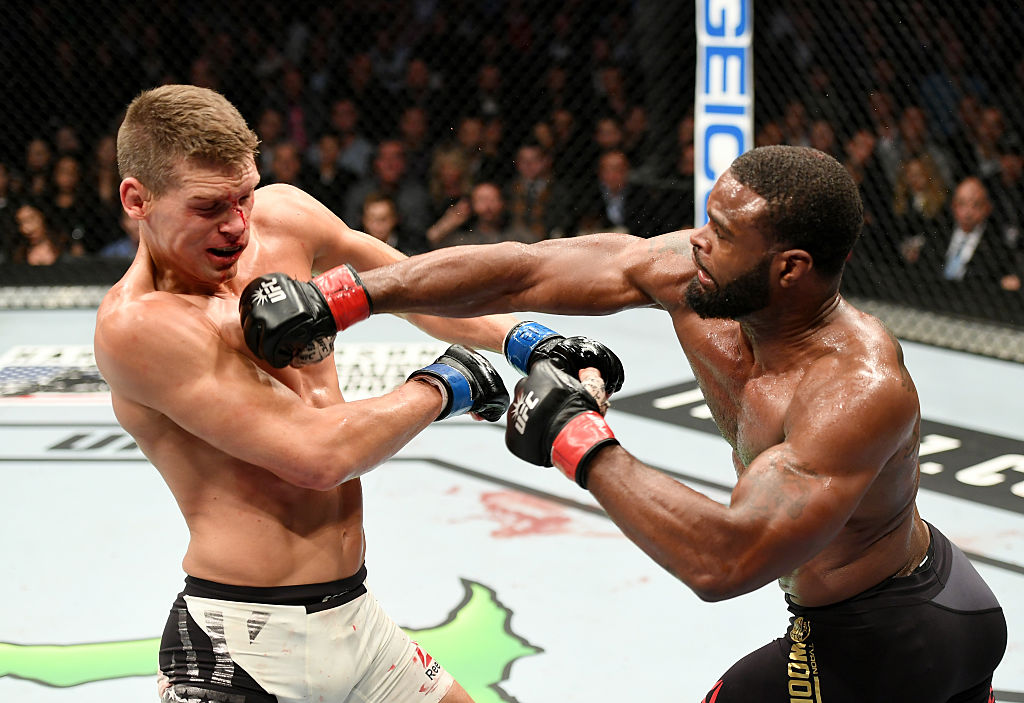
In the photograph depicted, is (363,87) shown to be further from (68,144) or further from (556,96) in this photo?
(68,144)

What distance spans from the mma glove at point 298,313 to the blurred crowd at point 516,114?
15.3ft

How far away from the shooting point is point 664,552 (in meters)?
1.73

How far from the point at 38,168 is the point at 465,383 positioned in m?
5.84

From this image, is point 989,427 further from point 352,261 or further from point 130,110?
point 130,110

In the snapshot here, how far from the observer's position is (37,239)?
699cm

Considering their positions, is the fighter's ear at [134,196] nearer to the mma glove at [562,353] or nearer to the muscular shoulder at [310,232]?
the muscular shoulder at [310,232]

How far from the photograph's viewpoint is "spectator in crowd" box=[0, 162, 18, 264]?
6.95m

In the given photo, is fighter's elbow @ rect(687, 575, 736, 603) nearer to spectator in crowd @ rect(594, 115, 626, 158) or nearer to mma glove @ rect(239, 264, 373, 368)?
mma glove @ rect(239, 264, 373, 368)

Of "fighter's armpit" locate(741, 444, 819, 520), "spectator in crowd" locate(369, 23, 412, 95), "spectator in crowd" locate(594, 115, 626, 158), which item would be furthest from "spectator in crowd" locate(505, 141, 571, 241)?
"fighter's armpit" locate(741, 444, 819, 520)

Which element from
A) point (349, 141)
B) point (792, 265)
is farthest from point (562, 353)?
point (349, 141)

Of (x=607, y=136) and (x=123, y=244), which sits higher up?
(x=607, y=136)

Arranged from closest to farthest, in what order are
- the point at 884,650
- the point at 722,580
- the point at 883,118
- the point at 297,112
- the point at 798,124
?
the point at 722,580, the point at 884,650, the point at 883,118, the point at 798,124, the point at 297,112

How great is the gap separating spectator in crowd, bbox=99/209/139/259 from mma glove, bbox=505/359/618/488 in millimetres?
5583

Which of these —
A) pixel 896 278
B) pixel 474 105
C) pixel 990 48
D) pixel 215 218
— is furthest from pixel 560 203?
pixel 215 218
